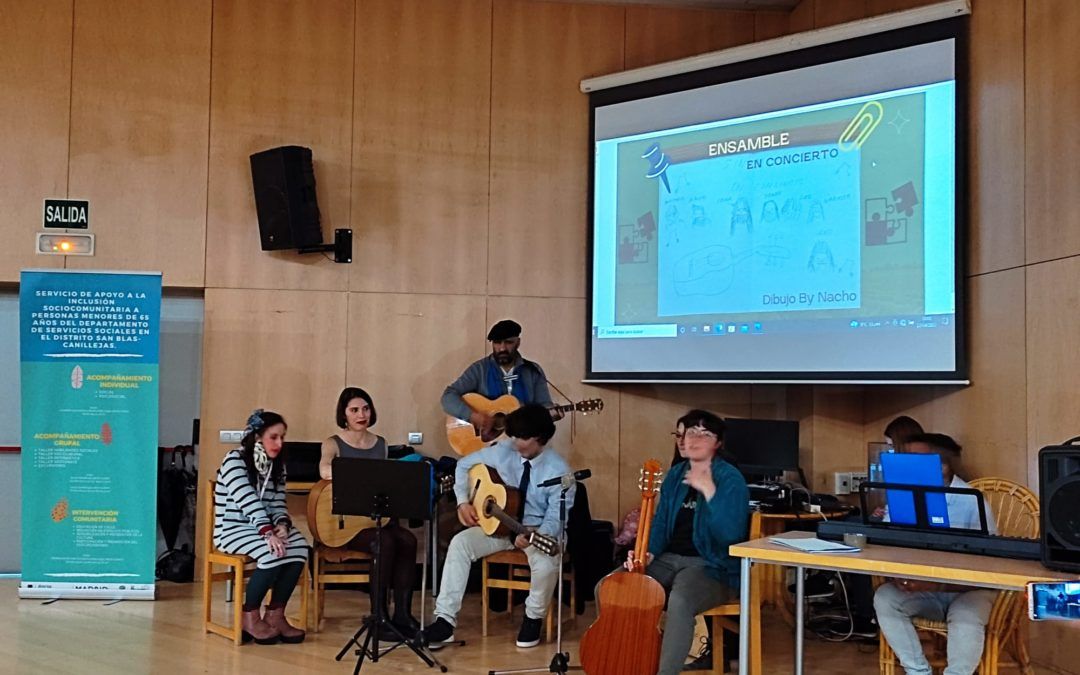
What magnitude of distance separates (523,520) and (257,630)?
140cm

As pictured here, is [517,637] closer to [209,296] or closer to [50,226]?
[209,296]

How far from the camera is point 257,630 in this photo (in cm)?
495

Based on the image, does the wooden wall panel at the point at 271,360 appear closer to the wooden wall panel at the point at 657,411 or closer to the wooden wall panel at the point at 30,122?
the wooden wall panel at the point at 30,122

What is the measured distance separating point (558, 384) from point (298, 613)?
2.21 meters

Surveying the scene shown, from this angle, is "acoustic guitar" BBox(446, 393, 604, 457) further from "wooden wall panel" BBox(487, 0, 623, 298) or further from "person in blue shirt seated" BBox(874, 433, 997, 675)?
"person in blue shirt seated" BBox(874, 433, 997, 675)

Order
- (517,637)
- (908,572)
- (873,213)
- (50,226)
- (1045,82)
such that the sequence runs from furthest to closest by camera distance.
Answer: (50,226) → (873,213) → (517,637) → (1045,82) → (908,572)

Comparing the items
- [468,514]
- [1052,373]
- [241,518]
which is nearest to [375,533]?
[468,514]

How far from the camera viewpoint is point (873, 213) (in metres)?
5.52

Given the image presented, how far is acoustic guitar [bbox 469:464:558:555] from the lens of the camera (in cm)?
496

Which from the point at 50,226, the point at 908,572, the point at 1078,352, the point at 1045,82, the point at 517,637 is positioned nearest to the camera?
the point at 908,572

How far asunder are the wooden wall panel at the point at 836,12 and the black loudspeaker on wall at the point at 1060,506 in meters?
3.82

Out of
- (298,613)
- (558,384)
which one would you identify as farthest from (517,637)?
(558,384)

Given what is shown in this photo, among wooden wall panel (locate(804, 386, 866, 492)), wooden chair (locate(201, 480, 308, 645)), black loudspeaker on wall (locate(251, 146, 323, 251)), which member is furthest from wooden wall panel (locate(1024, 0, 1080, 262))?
black loudspeaker on wall (locate(251, 146, 323, 251))

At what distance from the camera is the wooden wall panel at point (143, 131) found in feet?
21.5
